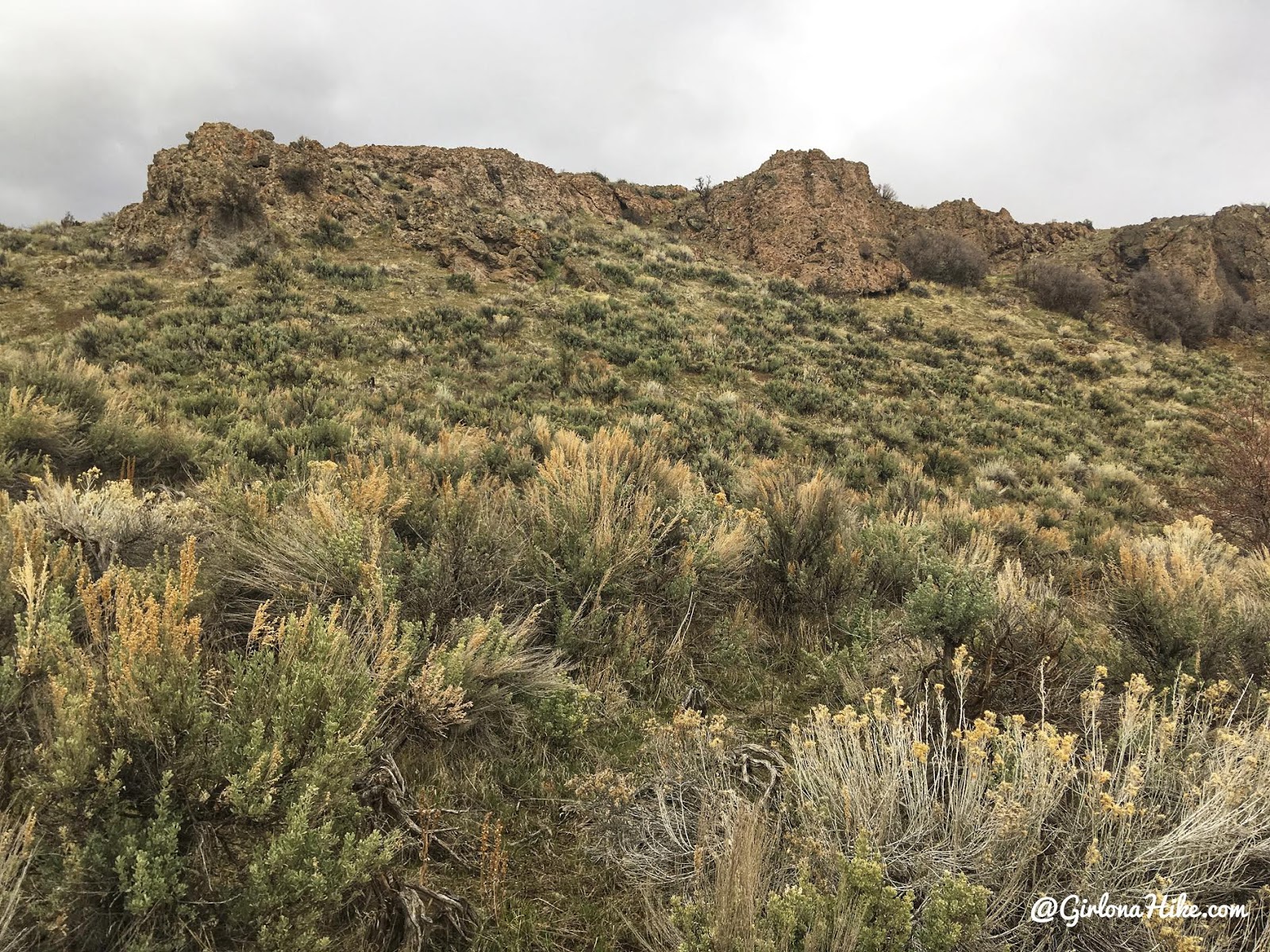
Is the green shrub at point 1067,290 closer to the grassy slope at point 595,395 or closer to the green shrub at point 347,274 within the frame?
the grassy slope at point 595,395

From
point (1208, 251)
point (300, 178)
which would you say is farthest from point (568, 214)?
point (1208, 251)

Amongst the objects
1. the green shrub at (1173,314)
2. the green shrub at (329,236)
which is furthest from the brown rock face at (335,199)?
the green shrub at (1173,314)

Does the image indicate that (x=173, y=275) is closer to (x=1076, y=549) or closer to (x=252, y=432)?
(x=252, y=432)

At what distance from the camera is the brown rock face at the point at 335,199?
16.8 m

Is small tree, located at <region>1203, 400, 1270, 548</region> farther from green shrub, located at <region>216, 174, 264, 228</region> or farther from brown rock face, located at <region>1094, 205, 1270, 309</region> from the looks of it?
brown rock face, located at <region>1094, 205, 1270, 309</region>

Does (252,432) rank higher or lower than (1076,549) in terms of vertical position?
higher

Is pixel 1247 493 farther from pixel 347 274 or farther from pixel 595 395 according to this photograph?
pixel 347 274

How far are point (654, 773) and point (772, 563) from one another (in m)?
2.32

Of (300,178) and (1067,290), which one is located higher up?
(300,178)

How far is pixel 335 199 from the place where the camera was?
802 inches

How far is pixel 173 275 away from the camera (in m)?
15.8

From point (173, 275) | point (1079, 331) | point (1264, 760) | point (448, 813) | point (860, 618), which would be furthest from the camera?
point (1079, 331)

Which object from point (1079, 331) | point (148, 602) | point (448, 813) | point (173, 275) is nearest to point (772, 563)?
point (448, 813)

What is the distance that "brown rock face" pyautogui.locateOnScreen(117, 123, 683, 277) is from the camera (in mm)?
16750
